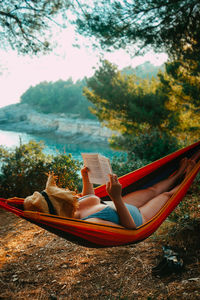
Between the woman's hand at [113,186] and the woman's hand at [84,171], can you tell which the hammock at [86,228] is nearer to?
the woman's hand at [113,186]

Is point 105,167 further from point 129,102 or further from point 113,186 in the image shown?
point 129,102

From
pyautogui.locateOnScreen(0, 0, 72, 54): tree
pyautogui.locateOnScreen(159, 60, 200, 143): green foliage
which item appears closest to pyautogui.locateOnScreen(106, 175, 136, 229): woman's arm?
pyautogui.locateOnScreen(0, 0, 72, 54): tree

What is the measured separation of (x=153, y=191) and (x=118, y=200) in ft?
2.78

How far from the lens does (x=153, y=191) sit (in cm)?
210

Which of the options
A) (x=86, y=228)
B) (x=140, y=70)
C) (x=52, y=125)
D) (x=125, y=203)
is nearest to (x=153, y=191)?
(x=125, y=203)

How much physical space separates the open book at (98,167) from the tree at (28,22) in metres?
2.86

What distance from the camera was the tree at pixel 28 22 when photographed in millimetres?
3342

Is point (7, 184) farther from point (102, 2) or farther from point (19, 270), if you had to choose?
point (102, 2)

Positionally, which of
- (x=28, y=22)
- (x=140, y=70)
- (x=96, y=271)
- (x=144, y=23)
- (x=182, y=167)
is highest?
(x=28, y=22)

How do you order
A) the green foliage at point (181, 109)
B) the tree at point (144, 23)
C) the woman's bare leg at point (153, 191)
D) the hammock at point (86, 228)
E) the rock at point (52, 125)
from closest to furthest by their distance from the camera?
the hammock at point (86, 228)
the woman's bare leg at point (153, 191)
the tree at point (144, 23)
the green foliage at point (181, 109)
the rock at point (52, 125)

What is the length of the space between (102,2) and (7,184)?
2.84 metres

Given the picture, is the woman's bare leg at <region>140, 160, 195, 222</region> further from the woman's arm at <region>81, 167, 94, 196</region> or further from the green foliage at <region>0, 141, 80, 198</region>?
the green foliage at <region>0, 141, 80, 198</region>

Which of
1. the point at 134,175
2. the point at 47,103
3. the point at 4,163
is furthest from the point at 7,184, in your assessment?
the point at 47,103

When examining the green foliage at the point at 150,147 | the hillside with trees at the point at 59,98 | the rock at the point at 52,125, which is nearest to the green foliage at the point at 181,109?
the green foliage at the point at 150,147
